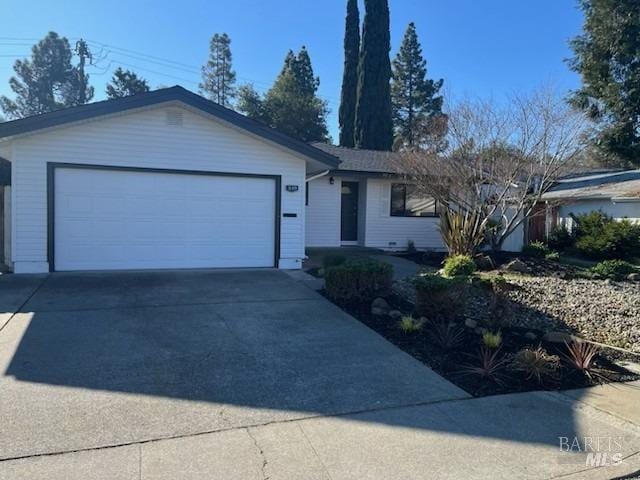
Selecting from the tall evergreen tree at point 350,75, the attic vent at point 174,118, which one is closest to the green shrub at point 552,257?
the attic vent at point 174,118

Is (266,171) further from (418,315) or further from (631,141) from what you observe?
(631,141)

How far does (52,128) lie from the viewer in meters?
8.66

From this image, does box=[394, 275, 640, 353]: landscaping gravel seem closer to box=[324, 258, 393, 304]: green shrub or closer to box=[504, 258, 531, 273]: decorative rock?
box=[324, 258, 393, 304]: green shrub

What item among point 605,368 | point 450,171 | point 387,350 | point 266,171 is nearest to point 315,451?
point 387,350

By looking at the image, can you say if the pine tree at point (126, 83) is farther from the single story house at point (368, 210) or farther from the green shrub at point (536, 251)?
the green shrub at point (536, 251)

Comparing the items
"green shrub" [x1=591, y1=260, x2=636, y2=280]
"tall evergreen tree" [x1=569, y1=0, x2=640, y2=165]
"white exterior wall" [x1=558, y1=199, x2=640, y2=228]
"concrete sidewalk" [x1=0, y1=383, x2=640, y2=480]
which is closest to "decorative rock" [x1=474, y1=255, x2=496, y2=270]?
"green shrub" [x1=591, y1=260, x2=636, y2=280]

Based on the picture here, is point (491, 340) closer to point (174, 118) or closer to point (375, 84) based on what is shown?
point (174, 118)

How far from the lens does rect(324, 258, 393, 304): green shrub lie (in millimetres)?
7285

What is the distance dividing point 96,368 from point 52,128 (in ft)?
20.8

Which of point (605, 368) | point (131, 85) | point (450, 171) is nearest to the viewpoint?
point (605, 368)

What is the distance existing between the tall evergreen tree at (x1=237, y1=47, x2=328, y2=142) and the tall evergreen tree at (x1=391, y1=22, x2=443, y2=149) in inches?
301

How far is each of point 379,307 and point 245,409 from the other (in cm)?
351

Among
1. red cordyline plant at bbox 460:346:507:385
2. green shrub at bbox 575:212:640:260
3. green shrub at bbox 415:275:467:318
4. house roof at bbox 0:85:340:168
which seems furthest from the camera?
green shrub at bbox 575:212:640:260

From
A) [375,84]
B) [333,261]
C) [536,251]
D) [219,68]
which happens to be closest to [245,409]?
[333,261]
